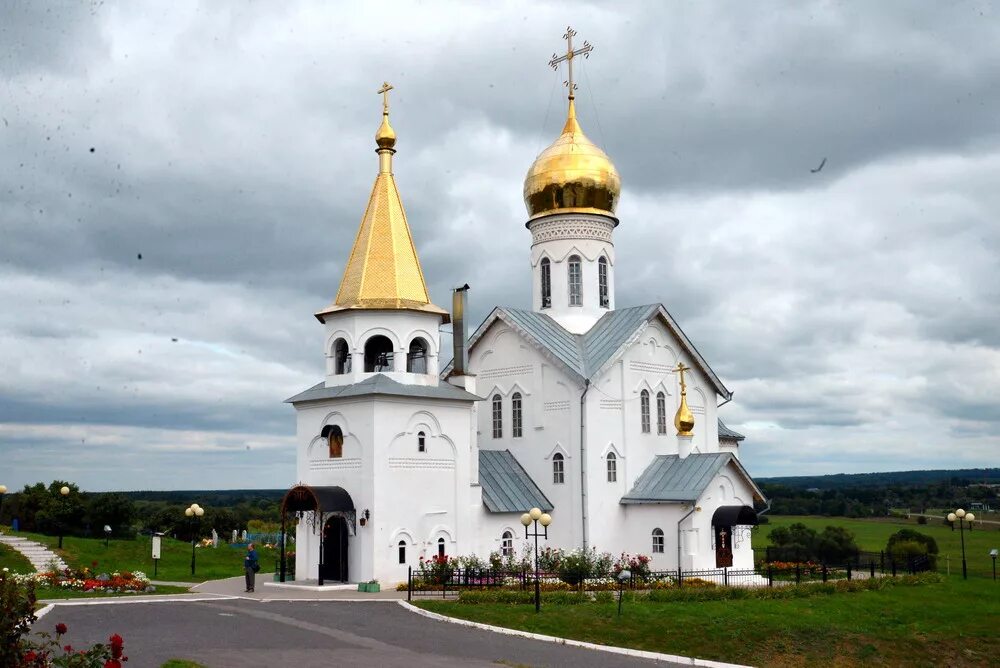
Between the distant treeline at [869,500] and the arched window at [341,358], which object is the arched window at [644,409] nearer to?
the arched window at [341,358]

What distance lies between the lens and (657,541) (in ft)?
87.0

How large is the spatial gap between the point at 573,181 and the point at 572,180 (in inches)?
1.6

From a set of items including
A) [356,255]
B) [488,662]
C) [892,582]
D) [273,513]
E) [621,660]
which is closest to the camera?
[488,662]

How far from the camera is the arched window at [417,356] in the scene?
25216 millimetres

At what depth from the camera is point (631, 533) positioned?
88.7 ft

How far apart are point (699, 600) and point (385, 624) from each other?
6.56 m

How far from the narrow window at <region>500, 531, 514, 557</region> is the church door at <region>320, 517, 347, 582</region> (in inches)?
161

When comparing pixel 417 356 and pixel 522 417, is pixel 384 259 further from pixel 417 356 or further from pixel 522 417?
pixel 522 417

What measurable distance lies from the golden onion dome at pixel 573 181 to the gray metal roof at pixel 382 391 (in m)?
7.81

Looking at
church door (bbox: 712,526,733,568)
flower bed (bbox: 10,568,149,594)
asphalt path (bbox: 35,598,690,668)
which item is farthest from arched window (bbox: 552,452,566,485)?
flower bed (bbox: 10,568,149,594)

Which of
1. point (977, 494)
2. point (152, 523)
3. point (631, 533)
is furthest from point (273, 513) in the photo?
point (977, 494)

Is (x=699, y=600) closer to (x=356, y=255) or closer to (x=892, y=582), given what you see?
(x=892, y=582)

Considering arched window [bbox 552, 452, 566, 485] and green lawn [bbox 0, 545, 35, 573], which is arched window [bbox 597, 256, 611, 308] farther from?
green lawn [bbox 0, 545, 35, 573]

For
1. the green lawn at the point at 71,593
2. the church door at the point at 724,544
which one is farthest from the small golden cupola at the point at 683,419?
the green lawn at the point at 71,593
